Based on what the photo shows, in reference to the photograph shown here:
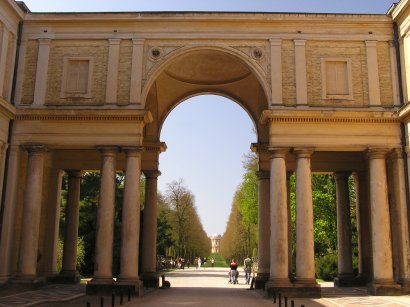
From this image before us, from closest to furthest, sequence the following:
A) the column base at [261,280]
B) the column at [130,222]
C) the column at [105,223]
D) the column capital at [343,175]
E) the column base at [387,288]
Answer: the column base at [387,288]
the column at [105,223]
the column at [130,222]
the column base at [261,280]
the column capital at [343,175]

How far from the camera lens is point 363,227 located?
97.0ft

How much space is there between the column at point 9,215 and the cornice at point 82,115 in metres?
1.71

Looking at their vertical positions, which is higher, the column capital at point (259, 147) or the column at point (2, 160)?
the column capital at point (259, 147)

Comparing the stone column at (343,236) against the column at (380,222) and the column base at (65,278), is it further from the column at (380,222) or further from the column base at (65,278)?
the column base at (65,278)

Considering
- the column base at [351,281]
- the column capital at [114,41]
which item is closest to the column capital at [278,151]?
the column capital at [114,41]

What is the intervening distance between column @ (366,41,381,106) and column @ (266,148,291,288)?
203 inches

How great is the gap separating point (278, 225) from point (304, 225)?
47.4 inches

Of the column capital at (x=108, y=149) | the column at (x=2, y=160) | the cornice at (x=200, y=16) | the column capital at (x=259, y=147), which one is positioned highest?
the cornice at (x=200, y=16)

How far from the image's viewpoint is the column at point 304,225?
22745 millimetres

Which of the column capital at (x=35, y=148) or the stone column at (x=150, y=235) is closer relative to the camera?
the column capital at (x=35, y=148)

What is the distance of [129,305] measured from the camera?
19125 millimetres

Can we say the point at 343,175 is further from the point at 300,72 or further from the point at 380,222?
the point at 300,72

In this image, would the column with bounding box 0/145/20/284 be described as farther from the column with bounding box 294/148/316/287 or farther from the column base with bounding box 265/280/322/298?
the column with bounding box 294/148/316/287

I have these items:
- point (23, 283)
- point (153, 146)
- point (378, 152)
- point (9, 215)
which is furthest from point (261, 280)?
point (9, 215)
